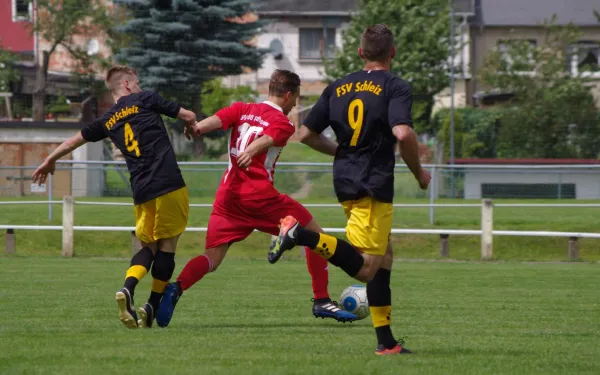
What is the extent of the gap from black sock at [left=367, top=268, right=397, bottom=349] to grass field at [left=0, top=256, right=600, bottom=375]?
158 millimetres

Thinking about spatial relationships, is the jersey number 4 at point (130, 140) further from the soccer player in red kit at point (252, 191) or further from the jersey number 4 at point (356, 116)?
the jersey number 4 at point (356, 116)

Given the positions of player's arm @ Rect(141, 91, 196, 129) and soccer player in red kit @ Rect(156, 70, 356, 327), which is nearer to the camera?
player's arm @ Rect(141, 91, 196, 129)

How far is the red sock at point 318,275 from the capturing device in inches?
334

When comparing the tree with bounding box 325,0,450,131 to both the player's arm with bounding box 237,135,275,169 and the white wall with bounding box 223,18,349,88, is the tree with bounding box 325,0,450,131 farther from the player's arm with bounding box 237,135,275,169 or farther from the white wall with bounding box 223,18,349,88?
the player's arm with bounding box 237,135,275,169

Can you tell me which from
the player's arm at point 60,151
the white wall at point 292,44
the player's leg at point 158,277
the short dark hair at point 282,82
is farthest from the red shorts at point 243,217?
the white wall at point 292,44

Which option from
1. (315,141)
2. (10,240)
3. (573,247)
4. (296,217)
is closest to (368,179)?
(315,141)

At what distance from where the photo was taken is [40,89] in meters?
43.7

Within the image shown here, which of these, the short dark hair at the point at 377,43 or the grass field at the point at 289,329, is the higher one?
the short dark hair at the point at 377,43

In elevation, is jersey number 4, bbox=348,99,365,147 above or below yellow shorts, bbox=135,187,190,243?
above

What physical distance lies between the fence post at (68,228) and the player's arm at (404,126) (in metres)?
12.9

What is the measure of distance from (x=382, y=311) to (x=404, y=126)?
42.2 inches

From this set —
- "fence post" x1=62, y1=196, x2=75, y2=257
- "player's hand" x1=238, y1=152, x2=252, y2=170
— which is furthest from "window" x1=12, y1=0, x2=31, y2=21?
"player's hand" x1=238, y1=152, x2=252, y2=170

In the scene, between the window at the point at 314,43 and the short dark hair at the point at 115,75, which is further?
the window at the point at 314,43

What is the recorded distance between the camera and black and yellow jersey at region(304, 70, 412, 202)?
6.45 meters
